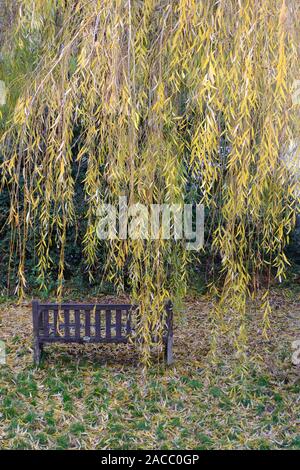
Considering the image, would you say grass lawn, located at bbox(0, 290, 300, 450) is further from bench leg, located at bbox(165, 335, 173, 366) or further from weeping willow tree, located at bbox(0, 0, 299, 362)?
weeping willow tree, located at bbox(0, 0, 299, 362)

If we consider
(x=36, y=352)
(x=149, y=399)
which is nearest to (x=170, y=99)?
(x=149, y=399)

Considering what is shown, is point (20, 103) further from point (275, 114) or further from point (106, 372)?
point (106, 372)

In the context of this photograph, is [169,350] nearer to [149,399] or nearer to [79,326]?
[149,399]

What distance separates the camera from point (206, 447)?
2.35 metres

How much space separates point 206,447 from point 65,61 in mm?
1760

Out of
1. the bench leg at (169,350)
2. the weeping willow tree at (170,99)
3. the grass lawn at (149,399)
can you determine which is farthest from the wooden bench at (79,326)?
the weeping willow tree at (170,99)

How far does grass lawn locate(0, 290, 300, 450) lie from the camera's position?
7.90ft

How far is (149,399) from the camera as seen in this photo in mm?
2779

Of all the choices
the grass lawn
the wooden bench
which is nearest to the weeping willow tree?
the grass lawn

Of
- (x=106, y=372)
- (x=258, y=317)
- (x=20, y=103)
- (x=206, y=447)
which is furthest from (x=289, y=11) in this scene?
(x=258, y=317)

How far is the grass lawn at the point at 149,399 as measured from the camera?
7.90 ft

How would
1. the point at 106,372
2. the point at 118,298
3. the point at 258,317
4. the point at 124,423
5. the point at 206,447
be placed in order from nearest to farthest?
1. the point at 206,447
2. the point at 124,423
3. the point at 106,372
4. the point at 258,317
5. the point at 118,298

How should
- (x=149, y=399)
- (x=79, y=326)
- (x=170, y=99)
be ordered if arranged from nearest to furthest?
1. (x=170, y=99)
2. (x=149, y=399)
3. (x=79, y=326)

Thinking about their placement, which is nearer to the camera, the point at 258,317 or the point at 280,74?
the point at 280,74
